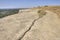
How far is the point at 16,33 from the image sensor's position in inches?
200

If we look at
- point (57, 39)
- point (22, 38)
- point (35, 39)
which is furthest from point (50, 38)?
point (22, 38)

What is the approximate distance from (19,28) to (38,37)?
995mm

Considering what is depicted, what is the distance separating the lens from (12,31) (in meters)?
5.24

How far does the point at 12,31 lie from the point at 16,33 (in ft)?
0.70

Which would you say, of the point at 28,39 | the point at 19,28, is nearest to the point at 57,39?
the point at 28,39

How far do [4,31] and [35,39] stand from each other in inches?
41.3

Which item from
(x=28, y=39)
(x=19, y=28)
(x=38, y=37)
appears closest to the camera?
(x=28, y=39)

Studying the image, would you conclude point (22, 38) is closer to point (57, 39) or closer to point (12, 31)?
point (12, 31)

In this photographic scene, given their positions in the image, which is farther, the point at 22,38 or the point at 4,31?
the point at 4,31

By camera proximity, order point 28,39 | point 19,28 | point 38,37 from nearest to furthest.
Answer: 1. point 28,39
2. point 38,37
3. point 19,28

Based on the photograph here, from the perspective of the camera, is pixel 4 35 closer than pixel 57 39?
Yes

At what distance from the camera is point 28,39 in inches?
183

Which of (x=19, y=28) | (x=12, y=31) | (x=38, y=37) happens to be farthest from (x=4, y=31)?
(x=38, y=37)

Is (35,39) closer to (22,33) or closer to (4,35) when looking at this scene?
(22,33)
